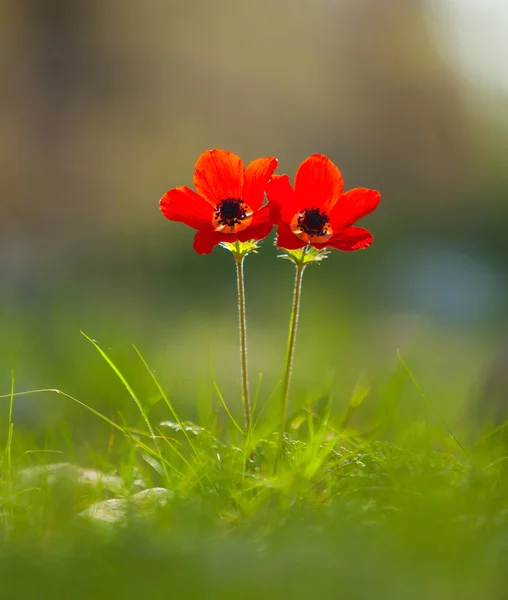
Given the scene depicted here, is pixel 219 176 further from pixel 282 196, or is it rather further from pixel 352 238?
pixel 352 238

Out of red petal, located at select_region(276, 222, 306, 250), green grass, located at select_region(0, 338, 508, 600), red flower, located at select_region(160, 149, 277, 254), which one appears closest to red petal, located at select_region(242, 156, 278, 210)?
red flower, located at select_region(160, 149, 277, 254)

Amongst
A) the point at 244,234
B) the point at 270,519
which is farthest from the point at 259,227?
the point at 270,519

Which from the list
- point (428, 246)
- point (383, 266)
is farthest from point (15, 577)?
point (428, 246)

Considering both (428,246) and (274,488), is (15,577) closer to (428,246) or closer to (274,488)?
(274,488)

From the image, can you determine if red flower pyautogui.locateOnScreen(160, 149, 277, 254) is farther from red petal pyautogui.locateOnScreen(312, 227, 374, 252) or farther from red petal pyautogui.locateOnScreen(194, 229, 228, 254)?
red petal pyautogui.locateOnScreen(312, 227, 374, 252)

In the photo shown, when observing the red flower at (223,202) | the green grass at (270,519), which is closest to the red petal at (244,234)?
the red flower at (223,202)

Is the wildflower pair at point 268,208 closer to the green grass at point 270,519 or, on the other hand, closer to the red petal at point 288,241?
the red petal at point 288,241

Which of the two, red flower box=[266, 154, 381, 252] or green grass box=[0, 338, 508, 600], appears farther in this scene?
red flower box=[266, 154, 381, 252]
